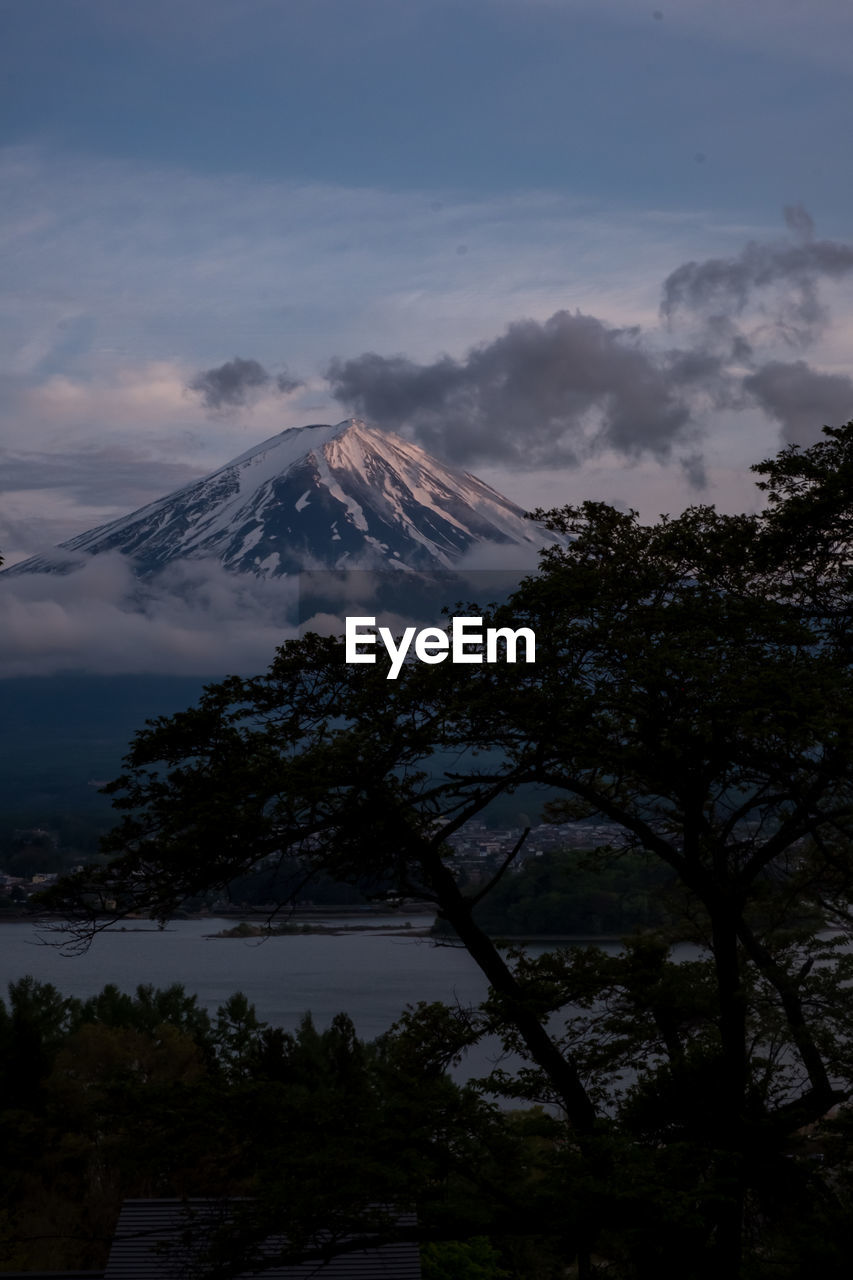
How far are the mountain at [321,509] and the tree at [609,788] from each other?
381ft

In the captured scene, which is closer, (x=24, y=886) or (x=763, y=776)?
(x=763, y=776)

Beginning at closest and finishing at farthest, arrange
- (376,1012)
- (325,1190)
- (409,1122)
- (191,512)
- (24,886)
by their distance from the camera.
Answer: (325,1190) < (409,1122) < (376,1012) < (24,886) < (191,512)

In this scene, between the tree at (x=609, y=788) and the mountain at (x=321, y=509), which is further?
the mountain at (x=321, y=509)

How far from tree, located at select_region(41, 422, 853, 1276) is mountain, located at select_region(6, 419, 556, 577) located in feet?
381

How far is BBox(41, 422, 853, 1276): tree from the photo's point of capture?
23.7ft

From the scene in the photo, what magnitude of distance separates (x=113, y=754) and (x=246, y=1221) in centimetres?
15881

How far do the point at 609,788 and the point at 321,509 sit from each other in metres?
143

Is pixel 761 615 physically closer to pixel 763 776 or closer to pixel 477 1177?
pixel 763 776

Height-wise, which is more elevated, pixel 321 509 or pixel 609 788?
pixel 321 509

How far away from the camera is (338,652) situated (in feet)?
27.6

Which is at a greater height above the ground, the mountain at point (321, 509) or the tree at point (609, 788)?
the mountain at point (321, 509)

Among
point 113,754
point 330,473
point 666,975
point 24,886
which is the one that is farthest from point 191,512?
point 666,975

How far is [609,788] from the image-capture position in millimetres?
8781

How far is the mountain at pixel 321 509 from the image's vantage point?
135 m
